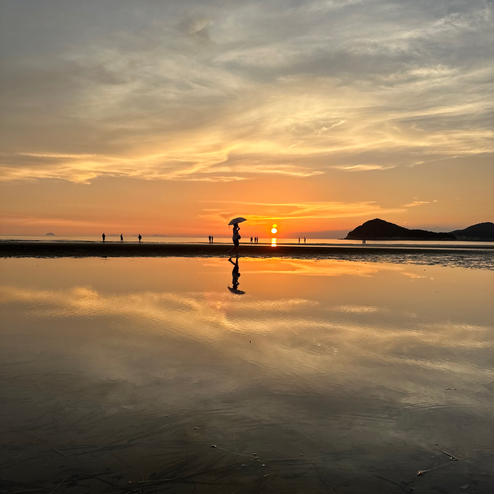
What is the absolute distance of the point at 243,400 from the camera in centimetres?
601

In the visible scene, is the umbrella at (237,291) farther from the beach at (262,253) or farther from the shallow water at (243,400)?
the beach at (262,253)

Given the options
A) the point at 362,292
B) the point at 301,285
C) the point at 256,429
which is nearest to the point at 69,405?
the point at 256,429

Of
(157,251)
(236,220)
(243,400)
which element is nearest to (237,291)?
(243,400)

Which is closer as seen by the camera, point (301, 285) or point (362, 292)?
point (362, 292)

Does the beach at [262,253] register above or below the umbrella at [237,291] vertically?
above

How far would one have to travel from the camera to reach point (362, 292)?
17.3 metres

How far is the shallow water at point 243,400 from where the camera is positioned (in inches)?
166

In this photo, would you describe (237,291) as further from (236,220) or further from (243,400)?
(236,220)

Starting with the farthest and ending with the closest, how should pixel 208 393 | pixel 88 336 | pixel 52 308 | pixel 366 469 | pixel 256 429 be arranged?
1. pixel 52 308
2. pixel 88 336
3. pixel 208 393
4. pixel 256 429
5. pixel 366 469

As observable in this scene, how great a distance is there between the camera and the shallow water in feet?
13.9

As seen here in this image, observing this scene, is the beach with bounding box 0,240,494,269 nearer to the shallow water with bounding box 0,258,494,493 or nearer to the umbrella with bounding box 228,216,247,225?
the umbrella with bounding box 228,216,247,225

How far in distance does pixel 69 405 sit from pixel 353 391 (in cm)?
398

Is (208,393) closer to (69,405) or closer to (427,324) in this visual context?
(69,405)

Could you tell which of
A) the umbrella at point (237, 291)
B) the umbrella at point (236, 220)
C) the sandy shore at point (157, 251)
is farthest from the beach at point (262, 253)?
the umbrella at point (237, 291)
